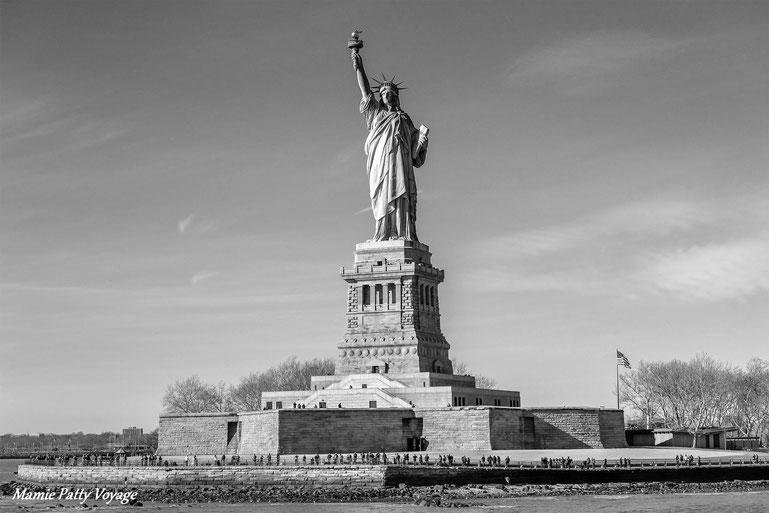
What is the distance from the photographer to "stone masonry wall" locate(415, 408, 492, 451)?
63.8 meters

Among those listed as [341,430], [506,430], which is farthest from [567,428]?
[341,430]

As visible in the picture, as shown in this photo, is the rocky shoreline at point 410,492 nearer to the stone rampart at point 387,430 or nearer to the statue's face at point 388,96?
the stone rampart at point 387,430

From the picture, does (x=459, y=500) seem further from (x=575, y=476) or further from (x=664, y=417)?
(x=664, y=417)

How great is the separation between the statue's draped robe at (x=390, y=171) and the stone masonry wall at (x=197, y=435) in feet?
56.6

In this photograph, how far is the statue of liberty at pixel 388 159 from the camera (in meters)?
78.5

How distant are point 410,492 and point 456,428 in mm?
11079

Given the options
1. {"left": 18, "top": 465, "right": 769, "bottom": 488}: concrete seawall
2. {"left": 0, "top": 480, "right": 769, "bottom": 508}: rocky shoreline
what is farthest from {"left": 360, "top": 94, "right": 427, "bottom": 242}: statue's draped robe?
{"left": 0, "top": 480, "right": 769, "bottom": 508}: rocky shoreline

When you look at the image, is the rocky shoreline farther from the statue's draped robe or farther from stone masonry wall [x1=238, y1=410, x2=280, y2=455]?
the statue's draped robe

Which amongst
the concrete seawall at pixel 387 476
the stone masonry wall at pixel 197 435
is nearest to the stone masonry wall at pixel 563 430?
the concrete seawall at pixel 387 476

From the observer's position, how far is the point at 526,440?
219 ft

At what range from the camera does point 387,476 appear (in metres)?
55.3

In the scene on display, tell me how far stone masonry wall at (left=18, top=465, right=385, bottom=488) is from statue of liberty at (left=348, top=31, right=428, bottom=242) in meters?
24.8

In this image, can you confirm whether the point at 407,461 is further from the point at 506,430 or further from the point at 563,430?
the point at 563,430

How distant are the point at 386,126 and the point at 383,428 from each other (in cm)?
2294
